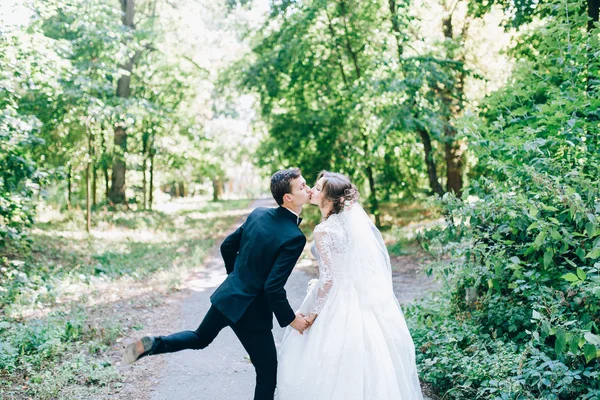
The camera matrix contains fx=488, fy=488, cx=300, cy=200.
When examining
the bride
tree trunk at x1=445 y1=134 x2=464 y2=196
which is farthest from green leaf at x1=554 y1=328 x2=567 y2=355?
tree trunk at x1=445 y1=134 x2=464 y2=196

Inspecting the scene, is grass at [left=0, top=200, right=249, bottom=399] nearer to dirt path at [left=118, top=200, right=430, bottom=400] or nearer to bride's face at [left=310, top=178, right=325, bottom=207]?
dirt path at [left=118, top=200, right=430, bottom=400]

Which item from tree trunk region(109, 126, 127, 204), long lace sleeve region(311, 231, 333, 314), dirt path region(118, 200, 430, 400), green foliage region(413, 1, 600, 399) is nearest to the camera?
green foliage region(413, 1, 600, 399)

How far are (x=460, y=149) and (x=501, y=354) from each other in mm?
14076

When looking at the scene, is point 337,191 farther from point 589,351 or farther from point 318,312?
point 589,351

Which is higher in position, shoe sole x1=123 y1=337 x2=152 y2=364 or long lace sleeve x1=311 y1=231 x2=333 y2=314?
long lace sleeve x1=311 y1=231 x2=333 y2=314

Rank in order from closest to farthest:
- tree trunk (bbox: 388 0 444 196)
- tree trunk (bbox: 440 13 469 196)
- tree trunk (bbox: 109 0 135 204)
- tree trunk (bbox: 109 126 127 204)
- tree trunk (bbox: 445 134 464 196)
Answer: tree trunk (bbox: 388 0 444 196), tree trunk (bbox: 440 13 469 196), tree trunk (bbox: 445 134 464 196), tree trunk (bbox: 109 0 135 204), tree trunk (bbox: 109 126 127 204)

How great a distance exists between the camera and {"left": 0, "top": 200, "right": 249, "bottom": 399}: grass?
525 centimetres

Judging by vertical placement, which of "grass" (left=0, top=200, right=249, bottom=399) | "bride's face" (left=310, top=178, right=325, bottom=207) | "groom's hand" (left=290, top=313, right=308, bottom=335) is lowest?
"grass" (left=0, top=200, right=249, bottom=399)

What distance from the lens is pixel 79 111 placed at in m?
14.2

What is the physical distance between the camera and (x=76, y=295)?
881 cm

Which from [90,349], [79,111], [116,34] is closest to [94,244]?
[79,111]

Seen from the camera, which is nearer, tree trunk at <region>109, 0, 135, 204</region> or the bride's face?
the bride's face

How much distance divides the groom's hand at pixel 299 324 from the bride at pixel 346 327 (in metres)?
0.05

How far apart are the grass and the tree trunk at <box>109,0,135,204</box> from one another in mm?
3907
